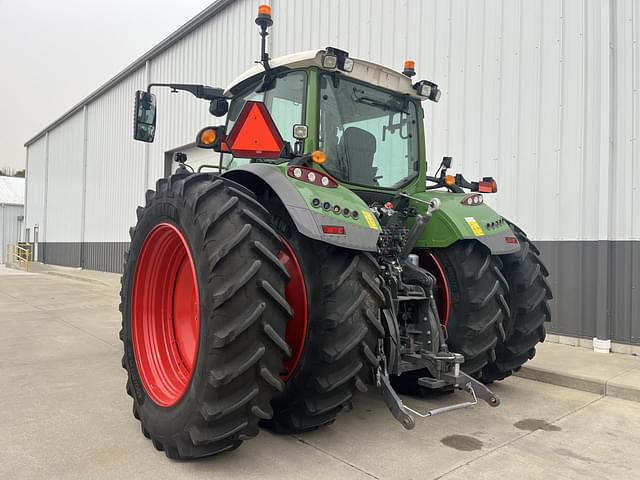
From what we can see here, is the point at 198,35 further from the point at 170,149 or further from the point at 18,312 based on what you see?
the point at 18,312

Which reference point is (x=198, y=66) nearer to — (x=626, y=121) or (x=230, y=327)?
(x=626, y=121)

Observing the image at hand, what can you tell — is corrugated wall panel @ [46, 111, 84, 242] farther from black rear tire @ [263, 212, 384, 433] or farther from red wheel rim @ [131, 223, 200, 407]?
black rear tire @ [263, 212, 384, 433]

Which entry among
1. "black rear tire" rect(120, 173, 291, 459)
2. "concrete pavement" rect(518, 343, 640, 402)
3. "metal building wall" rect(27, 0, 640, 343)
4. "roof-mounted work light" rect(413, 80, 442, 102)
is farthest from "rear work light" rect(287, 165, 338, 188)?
"metal building wall" rect(27, 0, 640, 343)

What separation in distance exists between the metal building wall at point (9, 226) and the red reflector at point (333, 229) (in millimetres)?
38955

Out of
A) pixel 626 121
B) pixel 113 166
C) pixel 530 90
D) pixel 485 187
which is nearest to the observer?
pixel 485 187

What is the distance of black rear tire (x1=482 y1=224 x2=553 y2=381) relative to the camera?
4.29 m

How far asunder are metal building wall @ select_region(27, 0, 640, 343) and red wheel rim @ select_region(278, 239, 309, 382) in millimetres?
4756

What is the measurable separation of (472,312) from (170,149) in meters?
14.2

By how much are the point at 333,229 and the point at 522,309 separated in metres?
2.17

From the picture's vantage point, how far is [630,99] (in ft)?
20.4

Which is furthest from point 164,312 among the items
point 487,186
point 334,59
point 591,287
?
point 591,287

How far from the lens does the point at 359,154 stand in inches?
155

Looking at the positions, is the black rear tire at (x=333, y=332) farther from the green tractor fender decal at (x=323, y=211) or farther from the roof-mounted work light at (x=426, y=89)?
the roof-mounted work light at (x=426, y=89)

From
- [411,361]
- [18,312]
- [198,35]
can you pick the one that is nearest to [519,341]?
[411,361]
